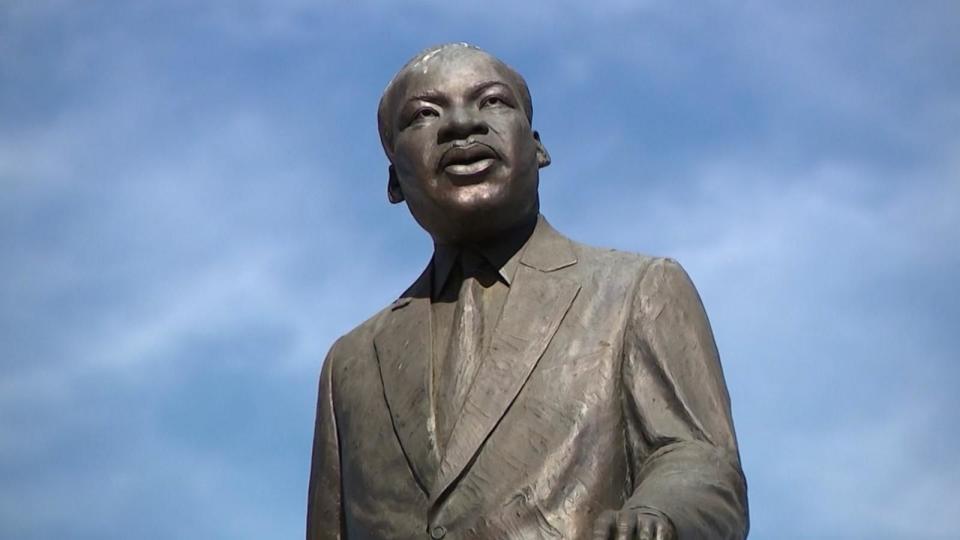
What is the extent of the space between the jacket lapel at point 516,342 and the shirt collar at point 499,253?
36mm

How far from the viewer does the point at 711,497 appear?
31.8ft

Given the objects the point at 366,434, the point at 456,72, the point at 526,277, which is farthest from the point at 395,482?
the point at 456,72

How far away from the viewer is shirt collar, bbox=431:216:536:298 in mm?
10750

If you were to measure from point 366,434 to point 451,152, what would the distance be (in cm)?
130

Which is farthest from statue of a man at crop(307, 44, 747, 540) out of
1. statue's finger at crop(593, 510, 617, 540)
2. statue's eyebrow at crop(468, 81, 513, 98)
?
statue's finger at crop(593, 510, 617, 540)

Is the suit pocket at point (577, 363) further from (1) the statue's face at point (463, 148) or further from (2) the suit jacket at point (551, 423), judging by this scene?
(1) the statue's face at point (463, 148)

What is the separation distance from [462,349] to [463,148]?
2.91 ft

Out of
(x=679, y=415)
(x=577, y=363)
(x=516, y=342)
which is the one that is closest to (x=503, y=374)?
(x=516, y=342)

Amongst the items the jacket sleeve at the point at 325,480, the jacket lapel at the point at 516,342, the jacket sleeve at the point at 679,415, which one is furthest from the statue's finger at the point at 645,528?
the jacket sleeve at the point at 325,480

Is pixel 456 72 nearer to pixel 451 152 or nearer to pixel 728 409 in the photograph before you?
pixel 451 152

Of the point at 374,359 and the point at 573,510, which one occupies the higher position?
the point at 374,359

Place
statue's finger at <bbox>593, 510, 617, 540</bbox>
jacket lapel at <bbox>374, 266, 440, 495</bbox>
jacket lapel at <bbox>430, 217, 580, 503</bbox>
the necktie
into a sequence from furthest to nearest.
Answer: the necktie, jacket lapel at <bbox>374, 266, 440, 495</bbox>, jacket lapel at <bbox>430, 217, 580, 503</bbox>, statue's finger at <bbox>593, 510, 617, 540</bbox>

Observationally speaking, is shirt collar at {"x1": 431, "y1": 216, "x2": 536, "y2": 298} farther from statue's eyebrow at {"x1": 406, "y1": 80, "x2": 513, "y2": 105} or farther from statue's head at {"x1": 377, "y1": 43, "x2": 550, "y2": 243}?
statue's eyebrow at {"x1": 406, "y1": 80, "x2": 513, "y2": 105}

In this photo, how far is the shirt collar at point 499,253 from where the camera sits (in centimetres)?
1075
